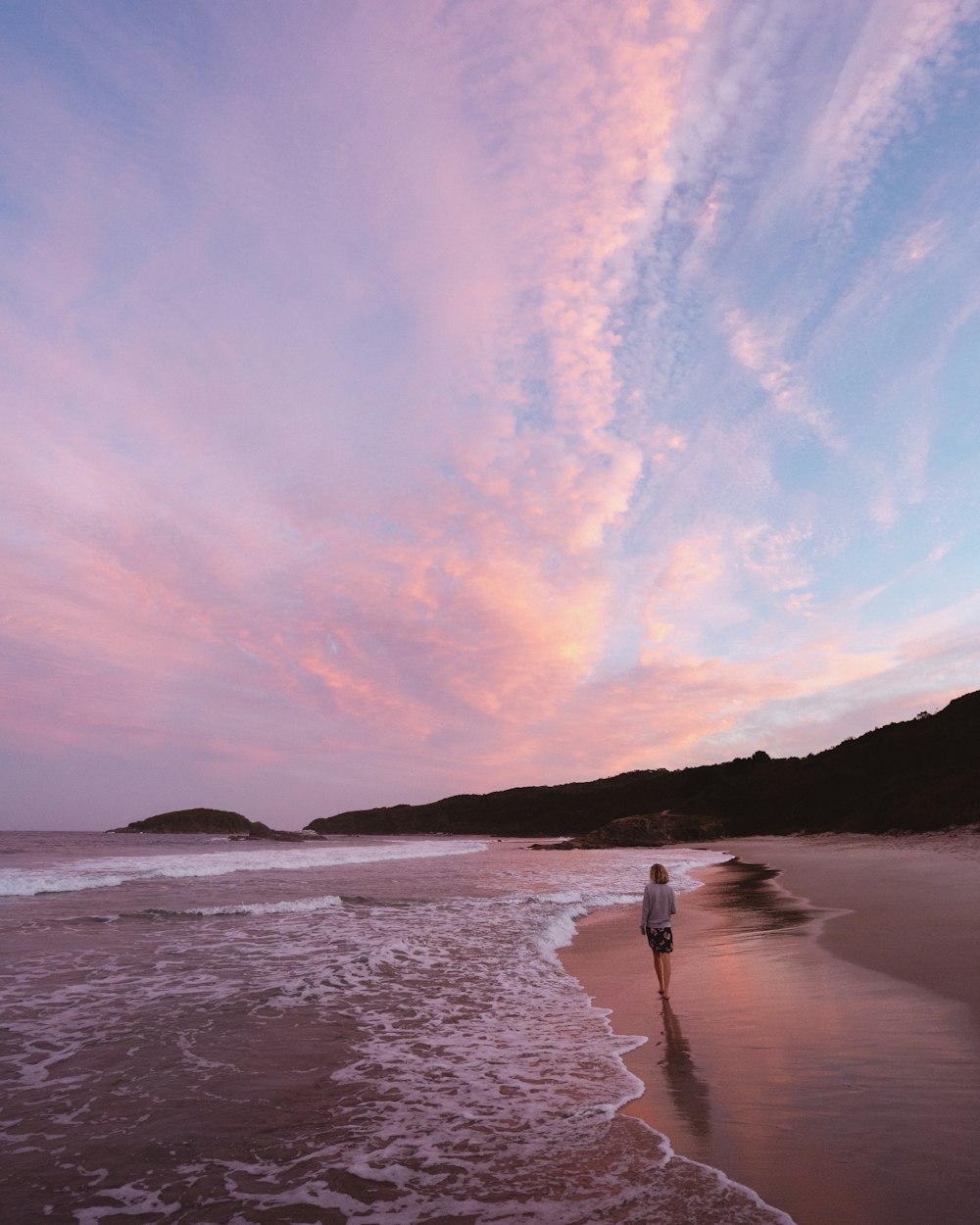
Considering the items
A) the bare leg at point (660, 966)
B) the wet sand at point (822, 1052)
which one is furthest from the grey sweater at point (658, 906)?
the wet sand at point (822, 1052)

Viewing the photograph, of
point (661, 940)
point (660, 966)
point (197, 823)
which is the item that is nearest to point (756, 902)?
point (661, 940)

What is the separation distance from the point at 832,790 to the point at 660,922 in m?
81.7

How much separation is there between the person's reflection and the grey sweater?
8.72 ft

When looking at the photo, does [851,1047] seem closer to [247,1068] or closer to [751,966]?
[751,966]

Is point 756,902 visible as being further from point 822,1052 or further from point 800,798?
point 800,798

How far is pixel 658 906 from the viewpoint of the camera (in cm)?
1127

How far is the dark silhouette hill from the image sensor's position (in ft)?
176

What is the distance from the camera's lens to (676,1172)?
4773 millimetres

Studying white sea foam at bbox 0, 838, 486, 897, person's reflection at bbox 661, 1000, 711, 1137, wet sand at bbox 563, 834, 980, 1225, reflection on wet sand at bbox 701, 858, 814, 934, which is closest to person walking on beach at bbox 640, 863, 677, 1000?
wet sand at bbox 563, 834, 980, 1225

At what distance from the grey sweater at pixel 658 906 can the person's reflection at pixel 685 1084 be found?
2.66 m

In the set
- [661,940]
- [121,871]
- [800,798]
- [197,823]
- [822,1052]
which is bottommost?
[822,1052]

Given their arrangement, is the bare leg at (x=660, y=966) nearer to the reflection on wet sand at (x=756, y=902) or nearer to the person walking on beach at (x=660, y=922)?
the person walking on beach at (x=660, y=922)

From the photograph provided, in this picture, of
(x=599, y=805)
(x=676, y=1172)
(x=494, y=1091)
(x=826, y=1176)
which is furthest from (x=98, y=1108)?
(x=599, y=805)

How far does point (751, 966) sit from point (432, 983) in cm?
528
